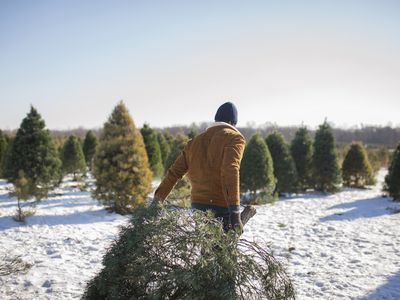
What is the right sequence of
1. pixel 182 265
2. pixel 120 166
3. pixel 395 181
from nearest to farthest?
pixel 182 265 → pixel 120 166 → pixel 395 181

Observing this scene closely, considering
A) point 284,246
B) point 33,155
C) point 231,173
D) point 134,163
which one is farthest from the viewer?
point 33,155

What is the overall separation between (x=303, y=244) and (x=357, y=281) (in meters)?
2.24

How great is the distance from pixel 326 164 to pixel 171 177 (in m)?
16.4

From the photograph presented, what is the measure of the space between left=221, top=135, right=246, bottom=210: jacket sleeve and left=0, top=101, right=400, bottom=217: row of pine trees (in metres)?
7.90

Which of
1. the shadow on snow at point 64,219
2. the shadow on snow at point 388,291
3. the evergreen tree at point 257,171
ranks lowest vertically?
the shadow on snow at point 388,291

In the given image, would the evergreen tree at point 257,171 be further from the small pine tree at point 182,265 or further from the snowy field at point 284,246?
the small pine tree at point 182,265

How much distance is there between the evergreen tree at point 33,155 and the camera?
11273 millimetres

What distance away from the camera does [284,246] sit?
288 inches

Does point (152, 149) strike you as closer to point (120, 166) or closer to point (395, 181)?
point (120, 166)

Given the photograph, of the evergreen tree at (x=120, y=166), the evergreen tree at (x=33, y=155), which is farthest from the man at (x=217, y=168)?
the evergreen tree at (x=33, y=155)

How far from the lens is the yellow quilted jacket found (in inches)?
120

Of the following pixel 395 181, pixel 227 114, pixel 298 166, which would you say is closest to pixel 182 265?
pixel 227 114

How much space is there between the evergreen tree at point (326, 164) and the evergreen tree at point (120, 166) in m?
11.6

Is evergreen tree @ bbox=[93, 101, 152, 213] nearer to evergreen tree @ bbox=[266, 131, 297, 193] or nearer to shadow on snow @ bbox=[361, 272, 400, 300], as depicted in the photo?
shadow on snow @ bbox=[361, 272, 400, 300]
